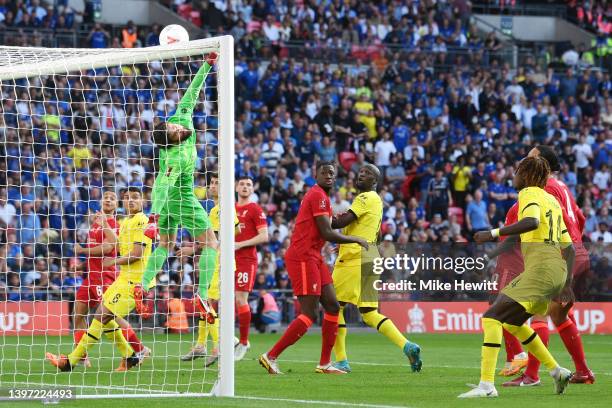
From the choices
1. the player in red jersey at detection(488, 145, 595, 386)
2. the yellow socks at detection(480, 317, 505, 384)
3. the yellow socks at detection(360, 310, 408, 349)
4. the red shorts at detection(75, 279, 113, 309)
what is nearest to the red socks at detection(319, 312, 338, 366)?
the yellow socks at detection(360, 310, 408, 349)

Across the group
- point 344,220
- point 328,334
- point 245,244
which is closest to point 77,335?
point 245,244

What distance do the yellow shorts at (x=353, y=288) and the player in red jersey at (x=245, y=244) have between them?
1.61 meters

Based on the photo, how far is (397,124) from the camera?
30812 millimetres

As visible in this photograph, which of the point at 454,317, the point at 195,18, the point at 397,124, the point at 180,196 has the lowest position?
the point at 454,317

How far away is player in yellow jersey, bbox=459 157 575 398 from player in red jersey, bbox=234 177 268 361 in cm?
493

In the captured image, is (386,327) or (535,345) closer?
(535,345)

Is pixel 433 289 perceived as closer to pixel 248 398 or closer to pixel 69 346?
pixel 69 346

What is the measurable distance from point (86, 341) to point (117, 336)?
1.90 ft

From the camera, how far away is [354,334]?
2406 centimetres

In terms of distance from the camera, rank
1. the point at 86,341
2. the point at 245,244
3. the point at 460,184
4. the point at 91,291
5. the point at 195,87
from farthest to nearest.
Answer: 1. the point at 460,184
2. the point at 245,244
3. the point at 91,291
4. the point at 86,341
5. the point at 195,87

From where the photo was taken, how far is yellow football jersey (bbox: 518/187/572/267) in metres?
10.9

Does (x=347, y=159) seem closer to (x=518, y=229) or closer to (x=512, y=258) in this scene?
(x=512, y=258)

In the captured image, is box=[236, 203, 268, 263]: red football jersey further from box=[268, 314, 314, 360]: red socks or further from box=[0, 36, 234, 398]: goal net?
box=[268, 314, 314, 360]: red socks

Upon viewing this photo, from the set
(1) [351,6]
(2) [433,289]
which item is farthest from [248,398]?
(1) [351,6]
